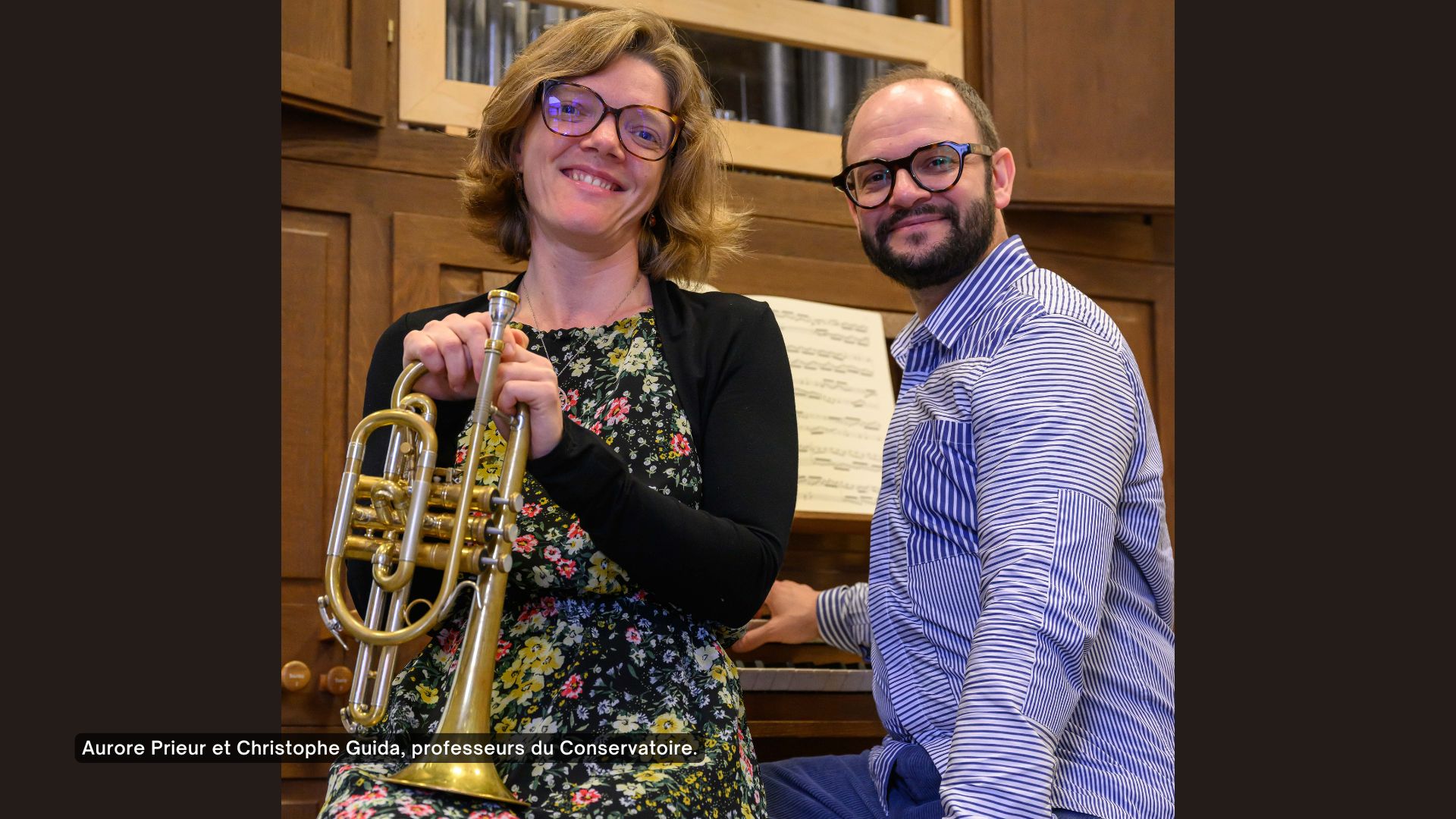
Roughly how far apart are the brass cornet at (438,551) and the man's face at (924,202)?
0.84 metres

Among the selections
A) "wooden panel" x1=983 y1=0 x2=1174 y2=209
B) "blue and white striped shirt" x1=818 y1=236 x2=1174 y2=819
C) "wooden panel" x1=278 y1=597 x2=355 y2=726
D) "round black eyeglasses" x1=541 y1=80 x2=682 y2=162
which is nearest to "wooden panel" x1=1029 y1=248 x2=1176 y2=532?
"wooden panel" x1=983 y1=0 x2=1174 y2=209

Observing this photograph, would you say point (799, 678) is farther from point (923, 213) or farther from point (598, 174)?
point (598, 174)

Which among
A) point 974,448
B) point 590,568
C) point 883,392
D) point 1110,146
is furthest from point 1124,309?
point 590,568

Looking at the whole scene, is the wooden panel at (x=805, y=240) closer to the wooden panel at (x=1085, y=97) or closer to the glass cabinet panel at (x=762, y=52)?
the glass cabinet panel at (x=762, y=52)

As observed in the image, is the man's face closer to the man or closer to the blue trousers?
the man

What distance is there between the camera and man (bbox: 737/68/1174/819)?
1.66 meters

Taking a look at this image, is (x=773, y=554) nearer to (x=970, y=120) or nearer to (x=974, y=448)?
(x=974, y=448)

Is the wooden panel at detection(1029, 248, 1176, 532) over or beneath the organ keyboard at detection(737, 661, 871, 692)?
over

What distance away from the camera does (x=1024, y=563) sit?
1683mm

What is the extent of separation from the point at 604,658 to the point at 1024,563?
0.59 metres

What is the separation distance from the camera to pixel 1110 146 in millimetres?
4012

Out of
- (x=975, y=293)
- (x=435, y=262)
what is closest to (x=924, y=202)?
(x=975, y=293)

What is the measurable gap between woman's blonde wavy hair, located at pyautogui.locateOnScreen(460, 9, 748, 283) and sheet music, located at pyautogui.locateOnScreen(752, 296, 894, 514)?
3.28 ft

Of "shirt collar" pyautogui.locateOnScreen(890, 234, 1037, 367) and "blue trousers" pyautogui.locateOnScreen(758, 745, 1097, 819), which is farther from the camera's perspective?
"shirt collar" pyautogui.locateOnScreen(890, 234, 1037, 367)
